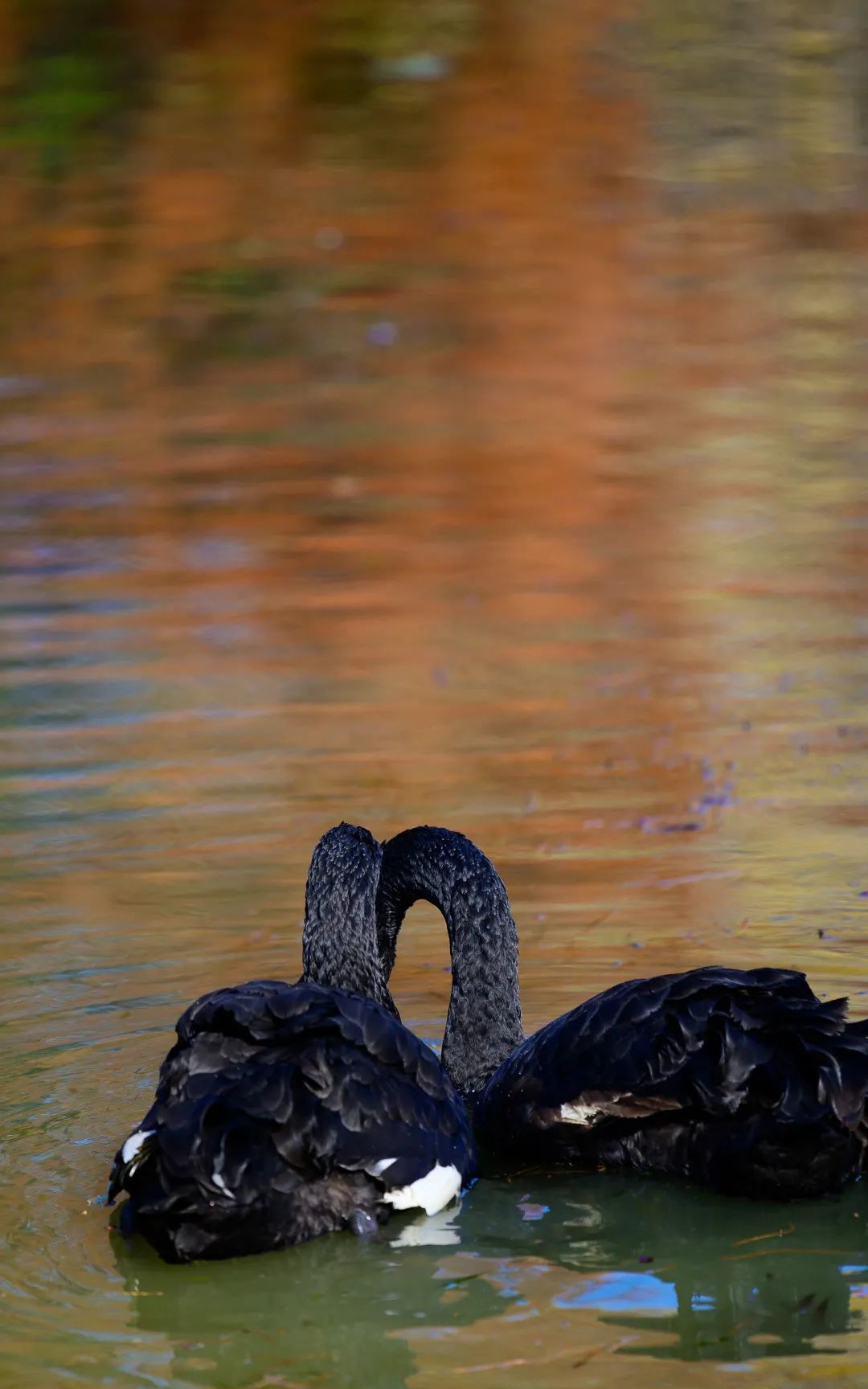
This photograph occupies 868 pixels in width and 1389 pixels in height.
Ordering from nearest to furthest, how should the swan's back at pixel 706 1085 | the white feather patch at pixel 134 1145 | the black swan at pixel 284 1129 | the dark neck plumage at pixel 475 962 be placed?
the black swan at pixel 284 1129
the white feather patch at pixel 134 1145
the swan's back at pixel 706 1085
the dark neck plumage at pixel 475 962

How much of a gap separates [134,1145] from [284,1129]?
0.35 m

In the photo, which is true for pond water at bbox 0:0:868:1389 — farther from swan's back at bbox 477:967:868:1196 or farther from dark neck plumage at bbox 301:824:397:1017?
dark neck plumage at bbox 301:824:397:1017

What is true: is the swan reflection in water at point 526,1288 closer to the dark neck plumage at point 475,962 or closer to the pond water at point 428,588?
the pond water at point 428,588

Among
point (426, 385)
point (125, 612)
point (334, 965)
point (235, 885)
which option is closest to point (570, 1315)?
point (334, 965)

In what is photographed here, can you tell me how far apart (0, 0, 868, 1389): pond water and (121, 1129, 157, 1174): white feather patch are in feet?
0.71

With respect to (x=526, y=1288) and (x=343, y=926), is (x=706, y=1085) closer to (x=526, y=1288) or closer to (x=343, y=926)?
(x=526, y=1288)

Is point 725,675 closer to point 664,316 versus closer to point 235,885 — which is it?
point 235,885

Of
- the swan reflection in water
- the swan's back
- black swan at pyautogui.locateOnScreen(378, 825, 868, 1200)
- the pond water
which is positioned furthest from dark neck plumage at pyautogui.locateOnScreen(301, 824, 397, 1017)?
the swan reflection in water

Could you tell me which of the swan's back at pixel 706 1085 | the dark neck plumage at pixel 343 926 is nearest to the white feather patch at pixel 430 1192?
the swan's back at pixel 706 1085

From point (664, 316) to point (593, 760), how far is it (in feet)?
31.6

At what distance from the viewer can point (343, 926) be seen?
19.1 ft

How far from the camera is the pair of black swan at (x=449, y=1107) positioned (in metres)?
4.64

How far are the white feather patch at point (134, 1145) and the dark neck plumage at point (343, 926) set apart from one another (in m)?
1.08

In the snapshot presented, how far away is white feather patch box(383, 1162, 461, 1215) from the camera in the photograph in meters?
4.82
